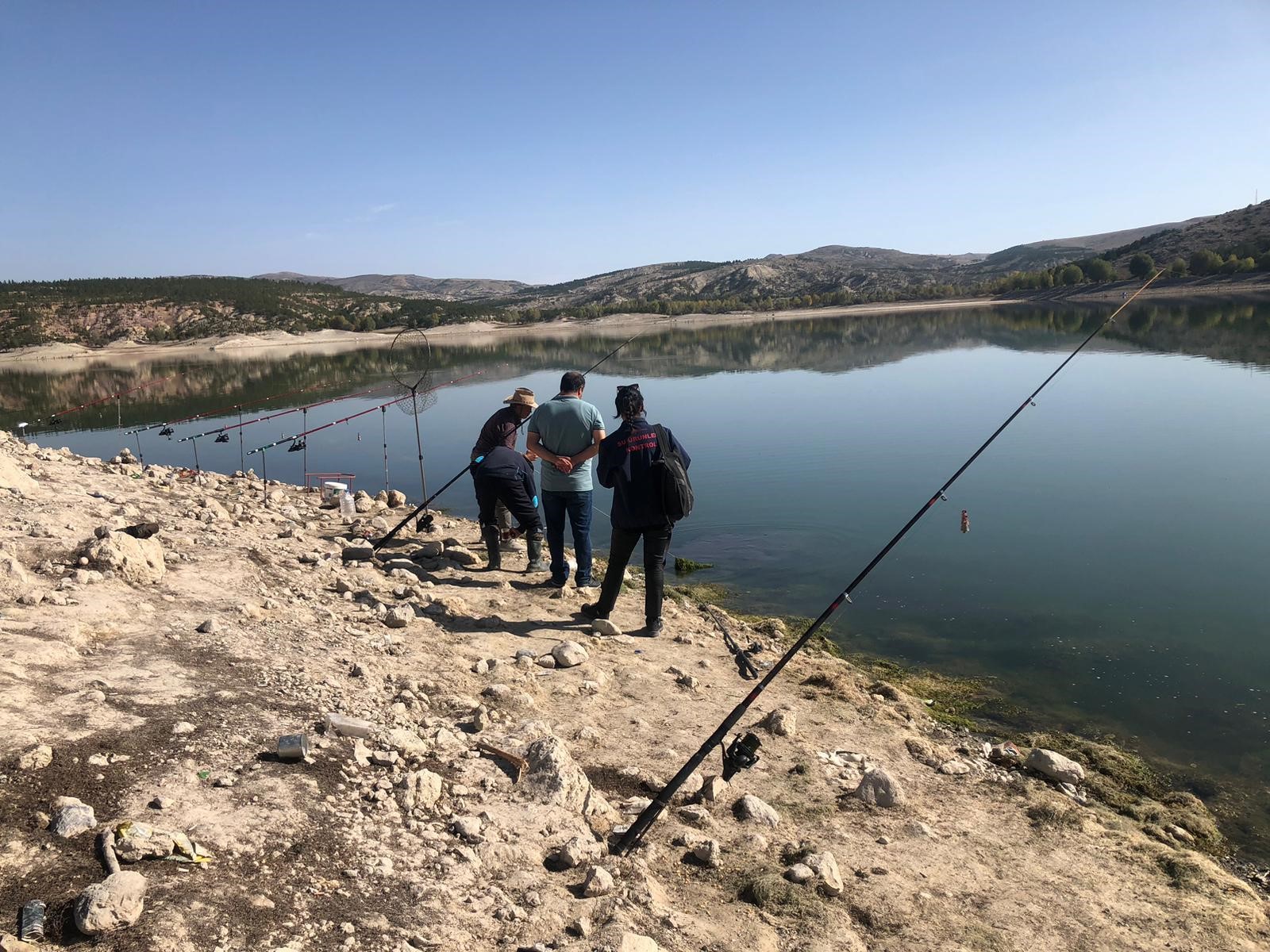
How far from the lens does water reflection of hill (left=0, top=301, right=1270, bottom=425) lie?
32938 millimetres

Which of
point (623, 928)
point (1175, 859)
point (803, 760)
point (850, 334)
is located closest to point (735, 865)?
point (623, 928)

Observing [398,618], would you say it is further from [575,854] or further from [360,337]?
[360,337]

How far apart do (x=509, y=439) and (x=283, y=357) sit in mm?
59655

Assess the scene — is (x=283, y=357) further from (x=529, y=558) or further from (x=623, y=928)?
(x=623, y=928)

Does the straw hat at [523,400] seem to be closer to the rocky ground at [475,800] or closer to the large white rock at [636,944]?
the rocky ground at [475,800]

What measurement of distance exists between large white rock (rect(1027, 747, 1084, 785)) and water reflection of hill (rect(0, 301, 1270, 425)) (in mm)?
23643

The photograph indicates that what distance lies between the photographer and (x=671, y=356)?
46781mm

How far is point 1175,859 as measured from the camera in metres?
4.29

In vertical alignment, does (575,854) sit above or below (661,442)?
below

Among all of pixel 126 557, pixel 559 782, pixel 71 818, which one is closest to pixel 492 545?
pixel 126 557

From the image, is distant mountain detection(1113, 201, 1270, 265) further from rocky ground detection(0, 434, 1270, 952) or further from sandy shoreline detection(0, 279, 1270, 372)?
rocky ground detection(0, 434, 1270, 952)

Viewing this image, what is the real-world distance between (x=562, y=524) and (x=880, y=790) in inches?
162

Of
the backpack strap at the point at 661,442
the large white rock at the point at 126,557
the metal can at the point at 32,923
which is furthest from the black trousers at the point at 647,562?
the metal can at the point at 32,923

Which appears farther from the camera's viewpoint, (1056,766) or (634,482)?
(634,482)
